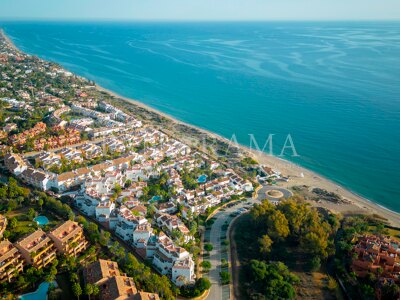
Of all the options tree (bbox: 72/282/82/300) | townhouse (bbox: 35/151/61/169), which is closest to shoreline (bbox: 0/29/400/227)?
townhouse (bbox: 35/151/61/169)

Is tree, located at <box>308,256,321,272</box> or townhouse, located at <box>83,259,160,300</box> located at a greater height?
townhouse, located at <box>83,259,160,300</box>

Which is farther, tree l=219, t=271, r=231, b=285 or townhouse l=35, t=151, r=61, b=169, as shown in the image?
townhouse l=35, t=151, r=61, b=169

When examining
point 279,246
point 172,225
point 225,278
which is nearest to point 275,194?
point 279,246

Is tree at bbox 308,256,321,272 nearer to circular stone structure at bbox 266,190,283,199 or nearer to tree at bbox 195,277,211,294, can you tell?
tree at bbox 195,277,211,294

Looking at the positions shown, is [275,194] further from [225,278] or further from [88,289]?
[88,289]

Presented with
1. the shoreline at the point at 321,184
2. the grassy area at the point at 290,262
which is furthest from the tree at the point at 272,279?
the shoreline at the point at 321,184

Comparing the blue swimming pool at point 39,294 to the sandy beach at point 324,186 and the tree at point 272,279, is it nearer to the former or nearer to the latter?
the tree at point 272,279
